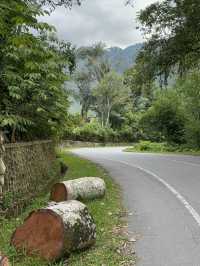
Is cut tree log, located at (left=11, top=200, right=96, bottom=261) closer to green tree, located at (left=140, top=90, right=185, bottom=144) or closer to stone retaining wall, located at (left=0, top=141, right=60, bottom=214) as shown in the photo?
stone retaining wall, located at (left=0, top=141, right=60, bottom=214)

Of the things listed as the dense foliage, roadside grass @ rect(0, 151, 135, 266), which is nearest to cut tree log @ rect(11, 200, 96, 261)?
roadside grass @ rect(0, 151, 135, 266)

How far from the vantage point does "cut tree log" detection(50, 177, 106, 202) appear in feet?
33.9

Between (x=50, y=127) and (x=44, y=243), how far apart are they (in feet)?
27.7

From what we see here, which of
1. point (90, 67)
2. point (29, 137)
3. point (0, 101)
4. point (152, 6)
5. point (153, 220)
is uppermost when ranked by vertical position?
point (90, 67)

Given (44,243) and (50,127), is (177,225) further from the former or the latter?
(50,127)

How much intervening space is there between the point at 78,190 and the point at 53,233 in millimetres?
4292

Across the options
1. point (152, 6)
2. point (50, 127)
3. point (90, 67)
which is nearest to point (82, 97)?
point (90, 67)

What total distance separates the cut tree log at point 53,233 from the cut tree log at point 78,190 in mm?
3473

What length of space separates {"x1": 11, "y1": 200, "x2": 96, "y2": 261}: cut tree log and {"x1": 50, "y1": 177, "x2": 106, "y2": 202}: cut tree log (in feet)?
11.4

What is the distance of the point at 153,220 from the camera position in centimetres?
900

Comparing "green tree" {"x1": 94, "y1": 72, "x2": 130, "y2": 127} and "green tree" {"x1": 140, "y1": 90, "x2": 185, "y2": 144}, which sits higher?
"green tree" {"x1": 94, "y1": 72, "x2": 130, "y2": 127}

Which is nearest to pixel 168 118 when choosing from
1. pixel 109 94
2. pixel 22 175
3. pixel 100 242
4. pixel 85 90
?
pixel 109 94

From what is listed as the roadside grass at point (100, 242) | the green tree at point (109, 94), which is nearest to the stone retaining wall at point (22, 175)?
the roadside grass at point (100, 242)

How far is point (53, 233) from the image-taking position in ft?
20.8
